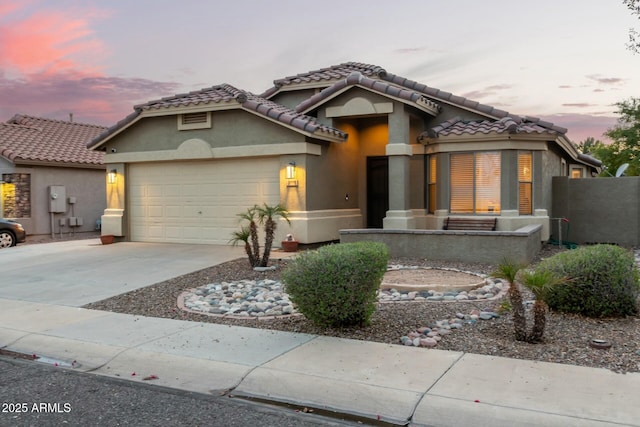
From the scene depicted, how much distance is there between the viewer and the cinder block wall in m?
16.4

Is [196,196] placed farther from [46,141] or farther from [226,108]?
[46,141]

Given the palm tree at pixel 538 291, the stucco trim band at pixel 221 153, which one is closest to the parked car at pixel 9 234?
the stucco trim band at pixel 221 153

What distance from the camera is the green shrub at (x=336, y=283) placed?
6434 millimetres

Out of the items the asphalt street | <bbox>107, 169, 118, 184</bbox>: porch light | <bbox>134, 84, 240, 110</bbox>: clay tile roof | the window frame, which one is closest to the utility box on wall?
<bbox>107, 169, 118, 184</bbox>: porch light

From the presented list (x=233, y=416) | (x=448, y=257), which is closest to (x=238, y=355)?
(x=233, y=416)

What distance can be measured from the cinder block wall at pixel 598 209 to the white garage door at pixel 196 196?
9.23 meters

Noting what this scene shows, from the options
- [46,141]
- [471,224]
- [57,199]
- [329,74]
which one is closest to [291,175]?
[471,224]

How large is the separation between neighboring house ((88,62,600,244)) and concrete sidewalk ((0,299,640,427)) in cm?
792

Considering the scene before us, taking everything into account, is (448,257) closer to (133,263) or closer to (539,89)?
(133,263)

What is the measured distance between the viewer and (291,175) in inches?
568

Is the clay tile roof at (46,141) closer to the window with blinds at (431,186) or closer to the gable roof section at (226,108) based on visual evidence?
the gable roof section at (226,108)

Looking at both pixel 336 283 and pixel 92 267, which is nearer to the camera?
pixel 336 283

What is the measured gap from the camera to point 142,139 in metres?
16.9

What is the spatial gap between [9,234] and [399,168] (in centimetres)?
1286
